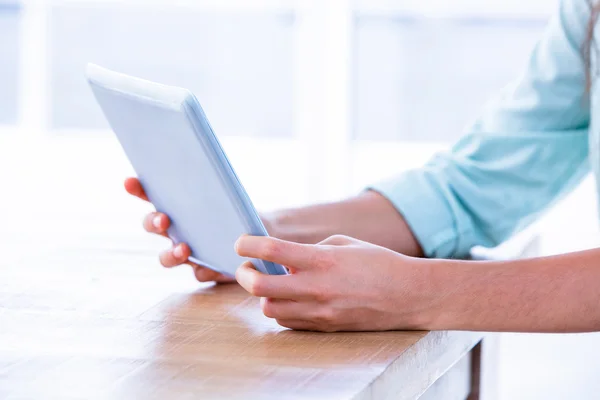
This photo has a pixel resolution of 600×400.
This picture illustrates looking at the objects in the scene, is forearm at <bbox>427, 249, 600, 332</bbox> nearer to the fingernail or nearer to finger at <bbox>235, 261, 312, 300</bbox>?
finger at <bbox>235, 261, 312, 300</bbox>

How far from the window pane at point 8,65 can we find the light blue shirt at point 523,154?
314 centimetres

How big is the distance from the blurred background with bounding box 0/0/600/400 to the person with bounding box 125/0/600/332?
67.2 inches

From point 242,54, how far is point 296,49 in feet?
1.16

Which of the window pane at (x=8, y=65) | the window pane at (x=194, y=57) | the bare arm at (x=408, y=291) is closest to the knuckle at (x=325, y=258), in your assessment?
the bare arm at (x=408, y=291)

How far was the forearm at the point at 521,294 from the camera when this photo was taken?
0.72 meters

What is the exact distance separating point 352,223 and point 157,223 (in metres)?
0.25

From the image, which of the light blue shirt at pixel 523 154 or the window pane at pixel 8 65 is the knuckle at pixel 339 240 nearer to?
the light blue shirt at pixel 523 154

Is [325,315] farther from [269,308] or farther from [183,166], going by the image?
→ [183,166]

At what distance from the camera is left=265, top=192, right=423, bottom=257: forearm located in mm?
1010

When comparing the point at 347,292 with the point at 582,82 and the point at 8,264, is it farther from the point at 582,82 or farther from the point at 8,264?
the point at 582,82

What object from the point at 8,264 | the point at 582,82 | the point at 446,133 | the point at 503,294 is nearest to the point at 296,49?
the point at 446,133

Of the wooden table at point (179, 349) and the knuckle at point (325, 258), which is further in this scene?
the knuckle at point (325, 258)

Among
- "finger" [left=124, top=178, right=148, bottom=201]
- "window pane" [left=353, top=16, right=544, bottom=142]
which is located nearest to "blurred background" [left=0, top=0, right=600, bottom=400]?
"window pane" [left=353, top=16, right=544, bottom=142]

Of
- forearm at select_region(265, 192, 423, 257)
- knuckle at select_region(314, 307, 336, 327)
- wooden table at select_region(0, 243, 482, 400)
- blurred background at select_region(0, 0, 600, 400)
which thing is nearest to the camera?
→ wooden table at select_region(0, 243, 482, 400)
